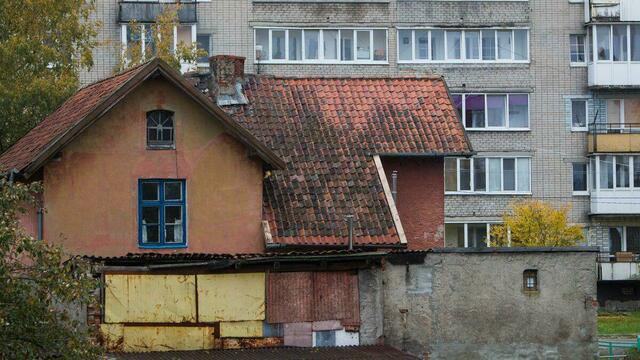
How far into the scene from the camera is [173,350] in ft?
93.8

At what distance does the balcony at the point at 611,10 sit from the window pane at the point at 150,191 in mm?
31074

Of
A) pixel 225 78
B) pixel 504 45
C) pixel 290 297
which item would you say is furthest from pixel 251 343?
pixel 504 45

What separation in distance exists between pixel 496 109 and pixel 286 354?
109 ft

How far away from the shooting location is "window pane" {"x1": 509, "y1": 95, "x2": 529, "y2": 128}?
60656 mm

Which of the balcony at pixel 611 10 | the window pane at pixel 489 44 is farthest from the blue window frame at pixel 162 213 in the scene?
the balcony at pixel 611 10

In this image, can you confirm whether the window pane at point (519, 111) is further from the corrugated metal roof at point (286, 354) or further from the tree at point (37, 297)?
the tree at point (37, 297)

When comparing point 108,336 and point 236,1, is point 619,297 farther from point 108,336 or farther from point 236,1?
point 108,336

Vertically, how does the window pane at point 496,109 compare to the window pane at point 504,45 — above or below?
below

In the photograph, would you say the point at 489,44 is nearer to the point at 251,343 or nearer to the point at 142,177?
the point at 142,177

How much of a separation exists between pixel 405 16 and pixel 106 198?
29364mm

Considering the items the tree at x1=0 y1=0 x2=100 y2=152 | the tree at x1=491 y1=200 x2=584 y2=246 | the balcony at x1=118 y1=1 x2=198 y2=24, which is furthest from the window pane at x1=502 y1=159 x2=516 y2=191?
the tree at x1=0 y1=0 x2=100 y2=152

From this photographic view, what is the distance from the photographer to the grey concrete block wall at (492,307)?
3019 cm

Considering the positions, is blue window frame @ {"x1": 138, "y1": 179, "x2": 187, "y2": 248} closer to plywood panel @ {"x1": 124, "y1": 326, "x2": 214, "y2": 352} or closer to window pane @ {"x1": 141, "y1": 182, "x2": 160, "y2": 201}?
window pane @ {"x1": 141, "y1": 182, "x2": 160, "y2": 201}

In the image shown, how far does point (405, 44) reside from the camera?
197ft
